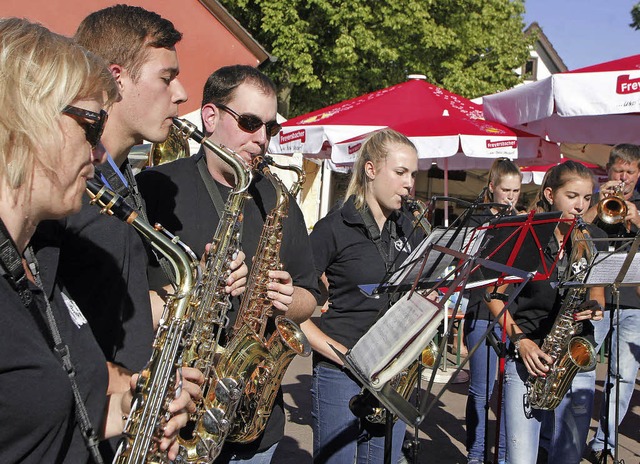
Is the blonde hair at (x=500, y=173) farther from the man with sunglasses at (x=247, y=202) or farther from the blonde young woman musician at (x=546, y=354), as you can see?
the man with sunglasses at (x=247, y=202)

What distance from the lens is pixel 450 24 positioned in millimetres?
21766

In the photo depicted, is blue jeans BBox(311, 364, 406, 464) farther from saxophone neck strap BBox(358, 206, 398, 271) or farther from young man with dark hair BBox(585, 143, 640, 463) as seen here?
young man with dark hair BBox(585, 143, 640, 463)

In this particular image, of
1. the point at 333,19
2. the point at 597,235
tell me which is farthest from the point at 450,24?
the point at 597,235

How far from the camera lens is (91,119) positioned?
1586mm

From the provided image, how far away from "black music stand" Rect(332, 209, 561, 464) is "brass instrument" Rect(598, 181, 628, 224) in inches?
99.9

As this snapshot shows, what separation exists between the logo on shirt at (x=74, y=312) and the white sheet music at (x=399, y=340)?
114 cm

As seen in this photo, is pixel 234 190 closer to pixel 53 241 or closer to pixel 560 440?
pixel 53 241

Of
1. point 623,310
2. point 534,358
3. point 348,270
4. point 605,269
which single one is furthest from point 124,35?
point 623,310

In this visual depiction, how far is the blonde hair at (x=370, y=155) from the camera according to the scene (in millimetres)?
3825

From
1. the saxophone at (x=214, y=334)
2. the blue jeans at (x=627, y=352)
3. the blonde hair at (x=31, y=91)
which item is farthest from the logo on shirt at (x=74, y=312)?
the blue jeans at (x=627, y=352)

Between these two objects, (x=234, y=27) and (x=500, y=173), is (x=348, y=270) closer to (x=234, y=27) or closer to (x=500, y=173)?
(x=500, y=173)

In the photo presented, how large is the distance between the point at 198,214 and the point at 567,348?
2.83 metres

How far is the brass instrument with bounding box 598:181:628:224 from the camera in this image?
18.3 ft

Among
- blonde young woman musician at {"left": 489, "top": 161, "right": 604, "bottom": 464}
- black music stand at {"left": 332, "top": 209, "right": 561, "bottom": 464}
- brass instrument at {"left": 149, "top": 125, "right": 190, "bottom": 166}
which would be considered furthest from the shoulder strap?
blonde young woman musician at {"left": 489, "top": 161, "right": 604, "bottom": 464}
